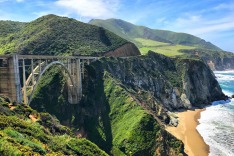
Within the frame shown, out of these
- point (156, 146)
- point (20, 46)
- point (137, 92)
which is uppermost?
point (20, 46)

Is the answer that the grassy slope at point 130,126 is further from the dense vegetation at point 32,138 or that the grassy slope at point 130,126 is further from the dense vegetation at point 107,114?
the dense vegetation at point 32,138

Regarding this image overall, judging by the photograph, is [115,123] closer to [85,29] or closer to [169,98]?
[169,98]

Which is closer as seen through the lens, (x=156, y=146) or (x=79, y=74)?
(x=156, y=146)

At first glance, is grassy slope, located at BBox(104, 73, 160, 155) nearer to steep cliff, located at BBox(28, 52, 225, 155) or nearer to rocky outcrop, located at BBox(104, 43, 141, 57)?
steep cliff, located at BBox(28, 52, 225, 155)

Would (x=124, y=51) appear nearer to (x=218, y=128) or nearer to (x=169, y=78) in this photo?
(x=169, y=78)

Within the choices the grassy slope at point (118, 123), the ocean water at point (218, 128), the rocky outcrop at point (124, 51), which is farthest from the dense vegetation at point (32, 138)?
the rocky outcrop at point (124, 51)

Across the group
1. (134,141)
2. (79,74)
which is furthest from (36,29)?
(134,141)
